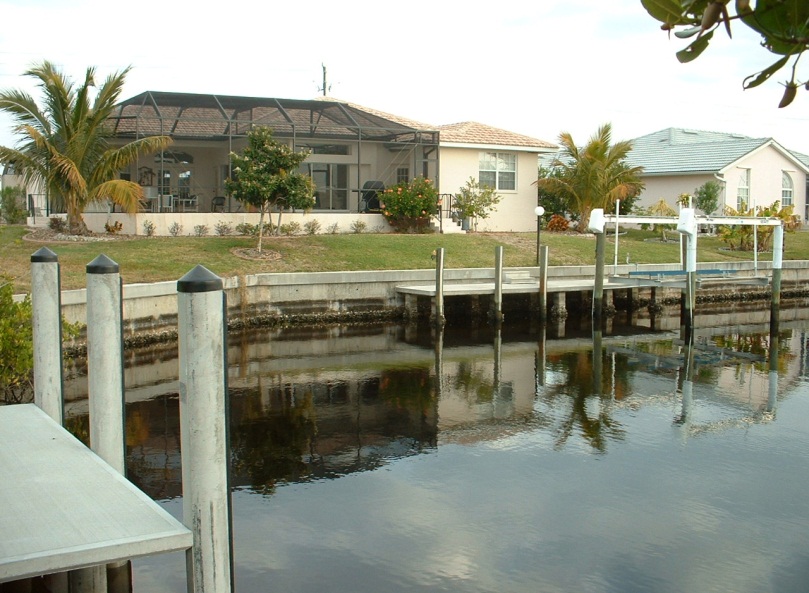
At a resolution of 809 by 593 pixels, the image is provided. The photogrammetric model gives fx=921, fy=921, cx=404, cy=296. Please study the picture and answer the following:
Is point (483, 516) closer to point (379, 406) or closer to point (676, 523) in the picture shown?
point (676, 523)

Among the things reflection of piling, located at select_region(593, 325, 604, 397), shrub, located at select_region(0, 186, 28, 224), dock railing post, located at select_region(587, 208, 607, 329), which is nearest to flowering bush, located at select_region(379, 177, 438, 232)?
dock railing post, located at select_region(587, 208, 607, 329)

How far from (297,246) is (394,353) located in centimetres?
838

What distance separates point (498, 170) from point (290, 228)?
1066 centimetres

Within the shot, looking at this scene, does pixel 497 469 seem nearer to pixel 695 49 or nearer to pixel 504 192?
pixel 695 49

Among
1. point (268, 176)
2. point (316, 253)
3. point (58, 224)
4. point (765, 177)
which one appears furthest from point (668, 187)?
point (58, 224)

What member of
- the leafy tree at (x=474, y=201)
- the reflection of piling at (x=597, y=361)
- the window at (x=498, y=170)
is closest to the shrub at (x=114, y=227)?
the leafy tree at (x=474, y=201)

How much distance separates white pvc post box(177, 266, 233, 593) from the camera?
463cm

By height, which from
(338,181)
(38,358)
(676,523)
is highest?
(338,181)

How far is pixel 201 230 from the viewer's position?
2861 cm

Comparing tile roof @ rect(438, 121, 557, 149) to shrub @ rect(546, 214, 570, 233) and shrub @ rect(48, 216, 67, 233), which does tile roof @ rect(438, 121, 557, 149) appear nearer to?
shrub @ rect(546, 214, 570, 233)

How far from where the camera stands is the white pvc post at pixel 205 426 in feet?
15.2

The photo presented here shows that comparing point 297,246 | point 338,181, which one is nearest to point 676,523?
point 297,246

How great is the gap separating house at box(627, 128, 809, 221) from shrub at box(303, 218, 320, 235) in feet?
62.2

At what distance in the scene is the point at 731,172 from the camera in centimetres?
4156
